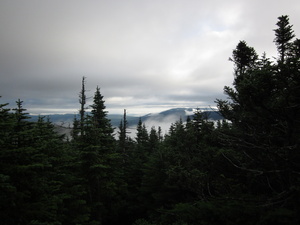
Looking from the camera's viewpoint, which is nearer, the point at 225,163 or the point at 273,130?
the point at 273,130

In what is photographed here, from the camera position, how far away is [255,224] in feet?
12.3

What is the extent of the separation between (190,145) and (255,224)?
A: 12.5m

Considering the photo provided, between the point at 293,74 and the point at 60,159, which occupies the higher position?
the point at 293,74

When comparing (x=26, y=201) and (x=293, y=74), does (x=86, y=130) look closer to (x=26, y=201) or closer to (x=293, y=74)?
(x=26, y=201)

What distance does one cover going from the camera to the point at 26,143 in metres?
7.74

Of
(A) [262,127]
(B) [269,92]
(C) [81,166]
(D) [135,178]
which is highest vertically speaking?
(B) [269,92]

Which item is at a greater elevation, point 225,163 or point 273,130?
point 273,130

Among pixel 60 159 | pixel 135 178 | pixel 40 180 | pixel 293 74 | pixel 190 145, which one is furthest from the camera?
pixel 135 178

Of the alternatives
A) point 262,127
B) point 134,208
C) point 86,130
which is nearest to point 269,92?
point 262,127

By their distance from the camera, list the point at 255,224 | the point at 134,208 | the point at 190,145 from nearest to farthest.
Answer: the point at 255,224 → the point at 190,145 → the point at 134,208

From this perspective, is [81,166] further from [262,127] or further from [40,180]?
[262,127]

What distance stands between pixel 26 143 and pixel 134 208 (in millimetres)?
18417

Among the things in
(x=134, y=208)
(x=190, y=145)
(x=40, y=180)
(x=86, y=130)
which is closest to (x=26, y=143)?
(x=40, y=180)

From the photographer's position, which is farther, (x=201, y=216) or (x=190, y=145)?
(x=190, y=145)
